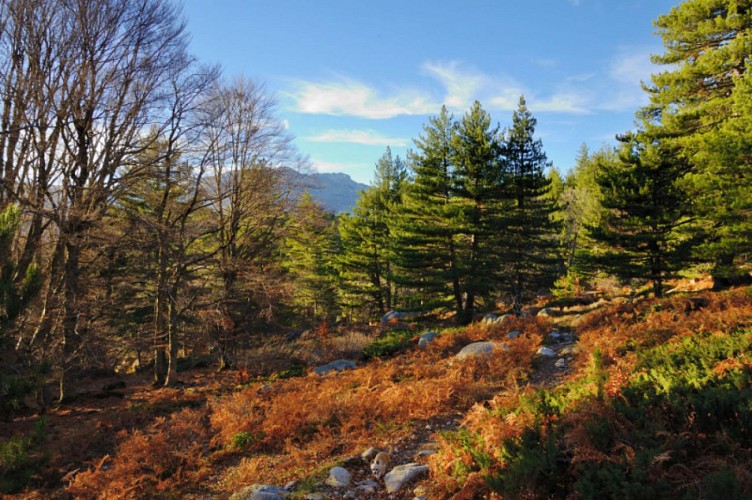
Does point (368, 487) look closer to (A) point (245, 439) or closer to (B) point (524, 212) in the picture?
(A) point (245, 439)

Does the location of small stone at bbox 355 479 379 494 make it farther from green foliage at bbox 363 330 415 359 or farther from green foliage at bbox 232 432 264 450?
green foliage at bbox 363 330 415 359

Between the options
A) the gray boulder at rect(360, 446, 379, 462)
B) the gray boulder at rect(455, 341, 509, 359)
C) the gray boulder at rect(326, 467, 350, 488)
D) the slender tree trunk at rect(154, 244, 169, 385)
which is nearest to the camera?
the gray boulder at rect(326, 467, 350, 488)

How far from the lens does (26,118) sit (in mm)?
9789

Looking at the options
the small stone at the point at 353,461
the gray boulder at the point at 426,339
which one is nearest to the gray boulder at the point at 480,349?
the gray boulder at the point at 426,339

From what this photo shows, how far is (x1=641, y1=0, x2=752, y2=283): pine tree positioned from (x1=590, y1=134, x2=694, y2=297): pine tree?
1.86 ft

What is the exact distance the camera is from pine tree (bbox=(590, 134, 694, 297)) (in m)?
14.3

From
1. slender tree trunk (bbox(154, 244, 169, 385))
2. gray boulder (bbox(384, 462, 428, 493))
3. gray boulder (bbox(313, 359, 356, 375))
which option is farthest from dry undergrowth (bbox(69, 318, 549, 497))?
slender tree trunk (bbox(154, 244, 169, 385))

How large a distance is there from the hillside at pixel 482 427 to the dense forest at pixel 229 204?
7.02 feet

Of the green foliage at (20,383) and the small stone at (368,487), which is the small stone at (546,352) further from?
the green foliage at (20,383)

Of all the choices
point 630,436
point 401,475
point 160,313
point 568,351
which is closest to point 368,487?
point 401,475

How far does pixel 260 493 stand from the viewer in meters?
4.36

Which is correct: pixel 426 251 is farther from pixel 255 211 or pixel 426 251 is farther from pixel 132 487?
pixel 132 487

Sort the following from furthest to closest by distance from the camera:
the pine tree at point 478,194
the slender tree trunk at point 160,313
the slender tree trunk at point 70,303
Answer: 1. the pine tree at point 478,194
2. the slender tree trunk at point 160,313
3. the slender tree trunk at point 70,303

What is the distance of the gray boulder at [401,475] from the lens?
4449 millimetres
